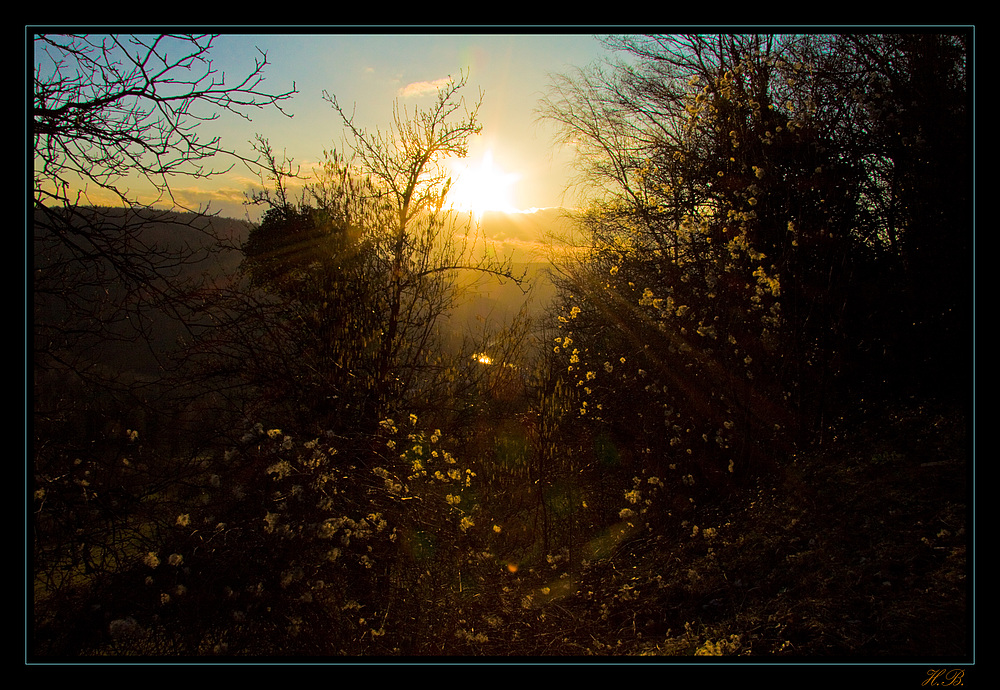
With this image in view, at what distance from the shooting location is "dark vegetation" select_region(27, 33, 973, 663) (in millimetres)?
3273

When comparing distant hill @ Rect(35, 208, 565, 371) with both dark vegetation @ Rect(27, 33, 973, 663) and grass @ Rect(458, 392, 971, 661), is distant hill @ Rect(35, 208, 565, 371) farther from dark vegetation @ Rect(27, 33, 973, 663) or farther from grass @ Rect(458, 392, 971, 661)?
grass @ Rect(458, 392, 971, 661)

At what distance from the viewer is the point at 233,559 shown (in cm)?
404

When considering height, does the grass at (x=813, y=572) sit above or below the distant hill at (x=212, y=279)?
below

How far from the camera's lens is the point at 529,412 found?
7707 mm

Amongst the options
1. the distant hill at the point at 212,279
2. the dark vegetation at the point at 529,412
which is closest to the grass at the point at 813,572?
the dark vegetation at the point at 529,412

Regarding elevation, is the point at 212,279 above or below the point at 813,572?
above

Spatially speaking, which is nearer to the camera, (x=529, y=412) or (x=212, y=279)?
(x=212, y=279)

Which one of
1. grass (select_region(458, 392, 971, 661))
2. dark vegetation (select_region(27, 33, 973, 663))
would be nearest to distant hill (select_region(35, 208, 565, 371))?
dark vegetation (select_region(27, 33, 973, 663))

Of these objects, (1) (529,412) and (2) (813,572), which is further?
(1) (529,412)

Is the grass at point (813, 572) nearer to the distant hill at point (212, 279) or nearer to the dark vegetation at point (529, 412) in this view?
the dark vegetation at point (529, 412)

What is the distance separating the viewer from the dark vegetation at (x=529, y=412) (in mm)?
3273
